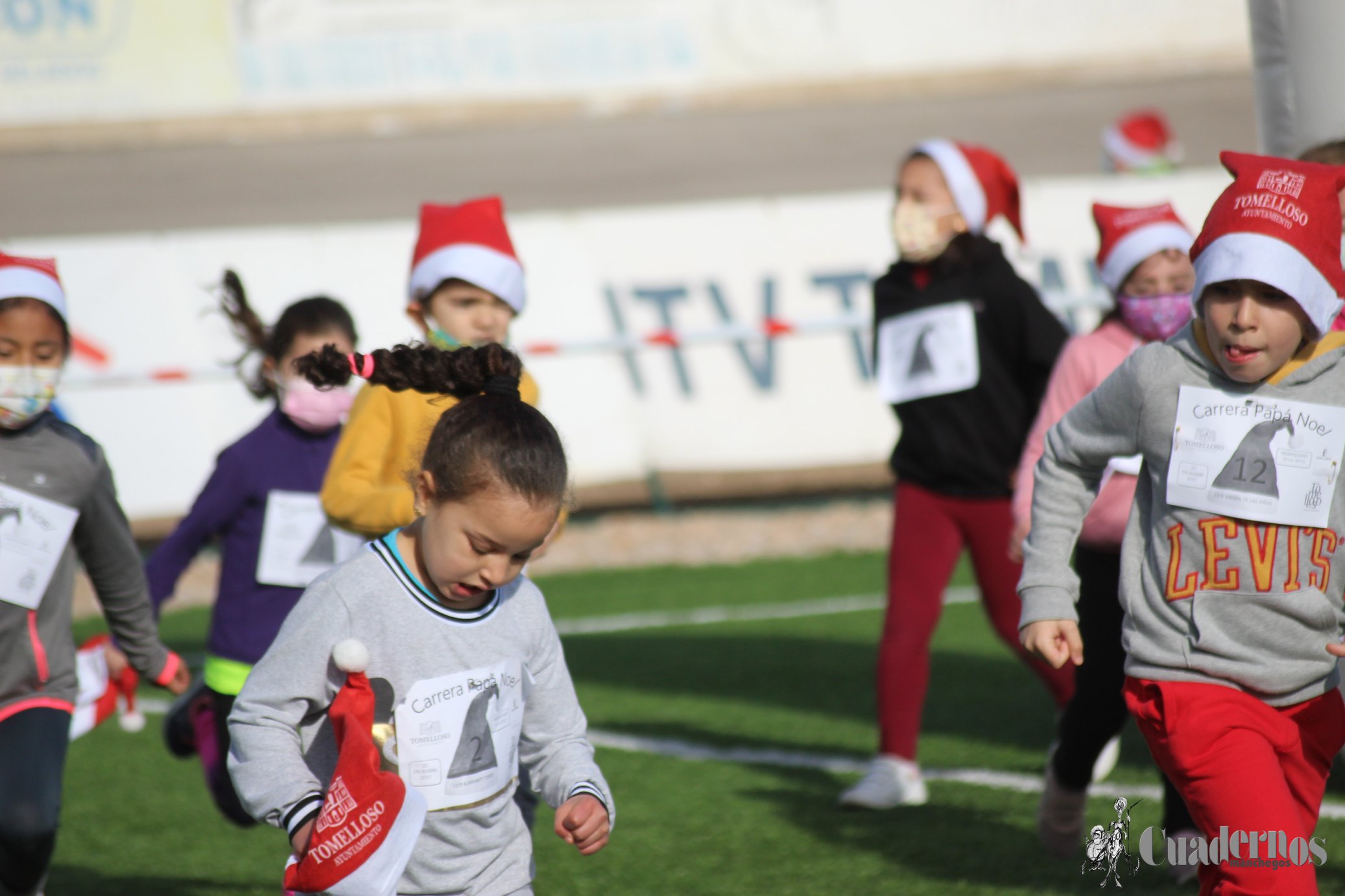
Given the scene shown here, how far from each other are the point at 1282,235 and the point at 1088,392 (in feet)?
4.33

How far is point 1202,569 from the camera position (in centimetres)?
329

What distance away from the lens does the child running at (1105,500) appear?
172 inches

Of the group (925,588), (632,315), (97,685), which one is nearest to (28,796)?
(97,685)

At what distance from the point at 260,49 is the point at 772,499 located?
1431 centimetres

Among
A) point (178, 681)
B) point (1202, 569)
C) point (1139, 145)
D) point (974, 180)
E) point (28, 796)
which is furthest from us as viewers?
point (1139, 145)

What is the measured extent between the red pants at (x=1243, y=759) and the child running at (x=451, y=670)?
1.16m

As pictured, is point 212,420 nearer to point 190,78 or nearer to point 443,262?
point 443,262

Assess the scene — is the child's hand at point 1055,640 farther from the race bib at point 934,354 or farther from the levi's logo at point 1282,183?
the race bib at point 934,354

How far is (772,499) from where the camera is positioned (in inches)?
464

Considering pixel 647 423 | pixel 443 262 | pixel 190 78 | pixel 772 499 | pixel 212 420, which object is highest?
pixel 190 78

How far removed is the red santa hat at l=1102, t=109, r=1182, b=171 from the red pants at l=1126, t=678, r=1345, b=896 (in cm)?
1004

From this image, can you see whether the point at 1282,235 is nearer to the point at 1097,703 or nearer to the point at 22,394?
the point at 1097,703

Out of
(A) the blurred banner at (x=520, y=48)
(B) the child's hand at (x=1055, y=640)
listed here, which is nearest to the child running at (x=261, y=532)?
(B) the child's hand at (x=1055, y=640)

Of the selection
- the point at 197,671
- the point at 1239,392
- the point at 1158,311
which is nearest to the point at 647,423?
the point at 197,671
